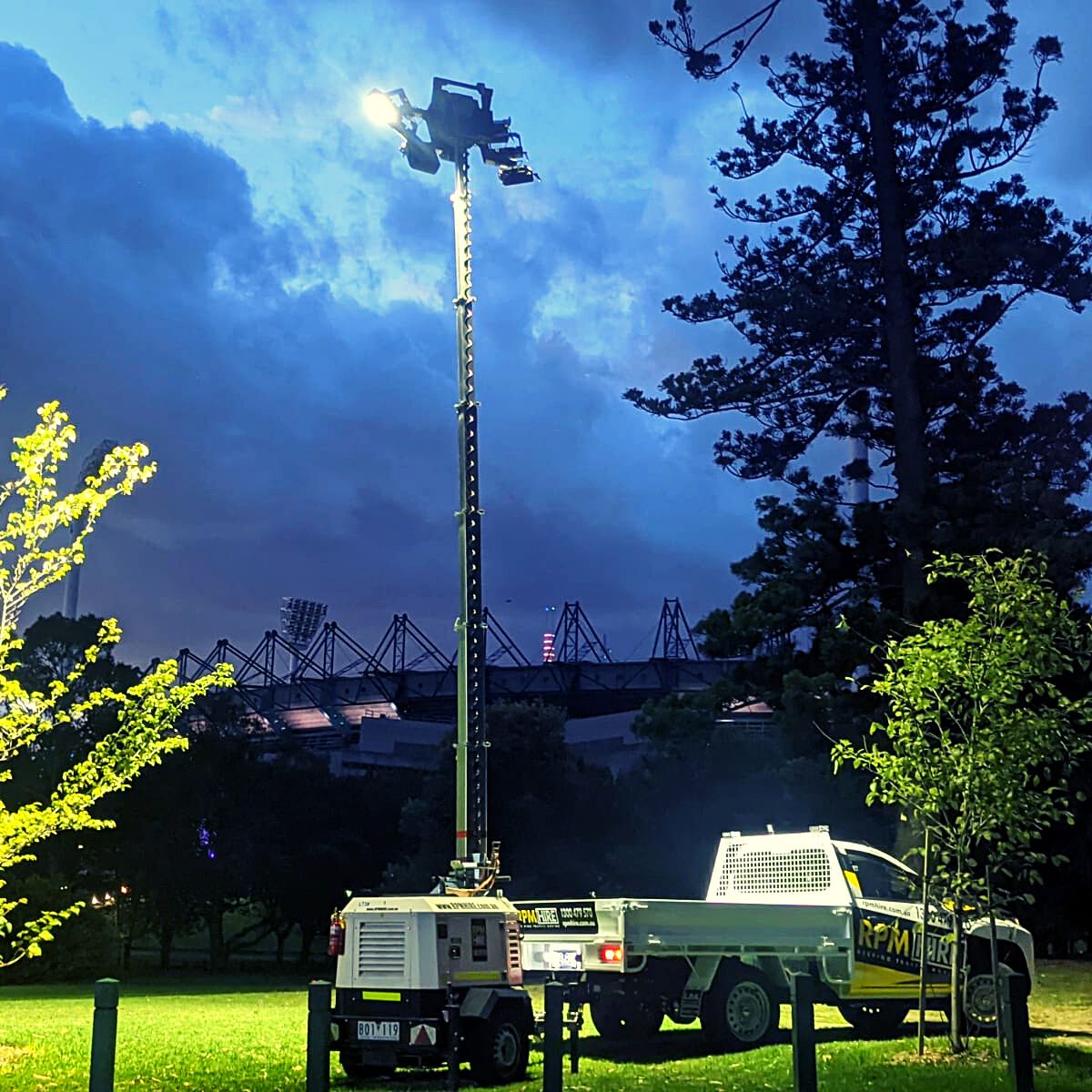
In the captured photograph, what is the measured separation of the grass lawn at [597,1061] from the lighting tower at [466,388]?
275 centimetres

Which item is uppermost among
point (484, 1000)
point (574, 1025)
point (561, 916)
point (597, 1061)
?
point (561, 916)

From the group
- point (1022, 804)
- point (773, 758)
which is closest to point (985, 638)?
point (1022, 804)

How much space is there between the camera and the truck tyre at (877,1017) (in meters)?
16.2

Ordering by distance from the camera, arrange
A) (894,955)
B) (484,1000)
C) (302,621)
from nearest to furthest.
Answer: (484,1000) → (894,955) → (302,621)

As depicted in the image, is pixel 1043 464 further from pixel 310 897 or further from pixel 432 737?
pixel 432 737

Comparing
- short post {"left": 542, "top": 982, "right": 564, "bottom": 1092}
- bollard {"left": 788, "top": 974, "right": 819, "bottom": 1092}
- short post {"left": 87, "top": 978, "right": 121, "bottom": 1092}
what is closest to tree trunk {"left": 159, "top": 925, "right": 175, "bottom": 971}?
short post {"left": 542, "top": 982, "right": 564, "bottom": 1092}

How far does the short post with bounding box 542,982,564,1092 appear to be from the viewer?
28.3ft

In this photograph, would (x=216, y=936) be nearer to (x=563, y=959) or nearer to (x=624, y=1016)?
(x=624, y=1016)

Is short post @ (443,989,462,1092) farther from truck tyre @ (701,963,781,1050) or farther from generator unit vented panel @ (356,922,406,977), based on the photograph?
truck tyre @ (701,963,781,1050)

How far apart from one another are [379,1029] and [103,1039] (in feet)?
14.6

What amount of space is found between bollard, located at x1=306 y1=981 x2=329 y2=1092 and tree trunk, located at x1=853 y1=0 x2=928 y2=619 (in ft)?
70.3

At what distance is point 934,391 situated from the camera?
107 ft

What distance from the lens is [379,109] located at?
54.3 ft

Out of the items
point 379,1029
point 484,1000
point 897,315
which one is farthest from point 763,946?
point 897,315
